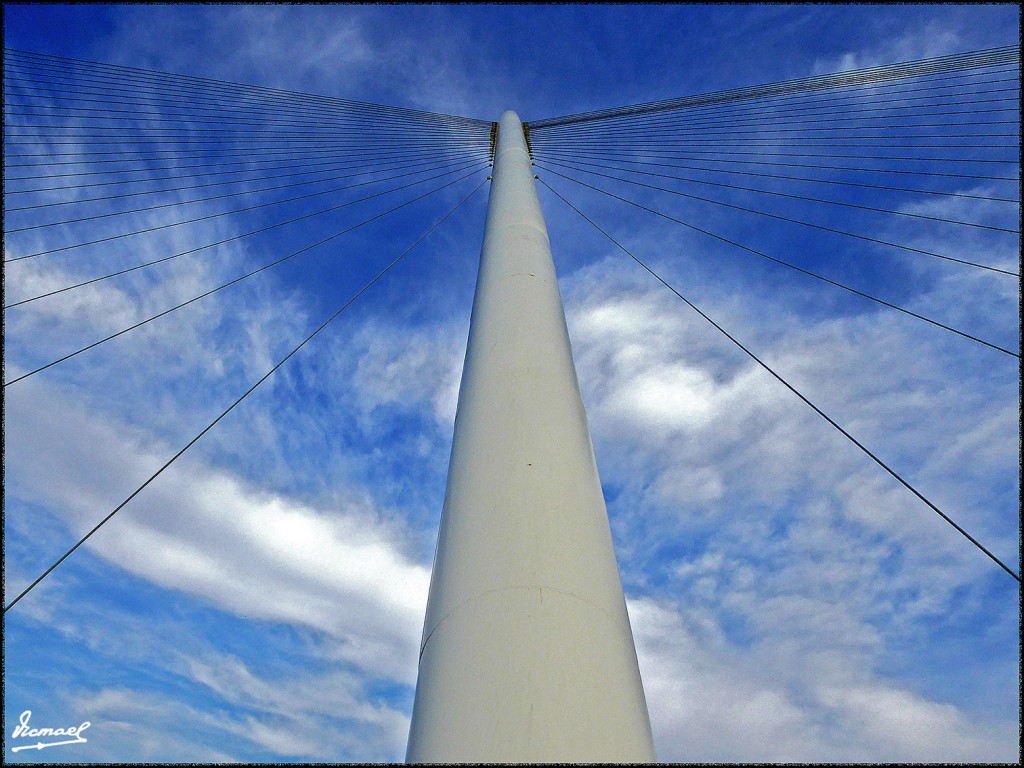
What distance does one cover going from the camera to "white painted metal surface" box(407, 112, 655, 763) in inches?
90.9

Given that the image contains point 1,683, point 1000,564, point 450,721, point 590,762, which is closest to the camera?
point 590,762

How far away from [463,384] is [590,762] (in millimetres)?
2753

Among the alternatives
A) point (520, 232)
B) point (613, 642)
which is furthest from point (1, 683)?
point (520, 232)

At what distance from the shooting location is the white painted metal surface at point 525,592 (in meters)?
2.31

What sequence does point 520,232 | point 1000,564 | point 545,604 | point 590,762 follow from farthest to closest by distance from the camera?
point 520,232, point 1000,564, point 545,604, point 590,762

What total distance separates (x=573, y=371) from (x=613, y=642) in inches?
88.0

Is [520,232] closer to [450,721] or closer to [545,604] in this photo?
[545,604]

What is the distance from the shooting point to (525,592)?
9.08 feet

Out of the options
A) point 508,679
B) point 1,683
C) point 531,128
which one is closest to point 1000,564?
point 508,679

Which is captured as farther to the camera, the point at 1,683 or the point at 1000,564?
the point at 1000,564

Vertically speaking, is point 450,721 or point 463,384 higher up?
point 463,384

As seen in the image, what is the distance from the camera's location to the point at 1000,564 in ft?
11.5

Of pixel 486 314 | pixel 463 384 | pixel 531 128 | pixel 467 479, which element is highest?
pixel 531 128

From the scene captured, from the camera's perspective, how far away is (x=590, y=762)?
2.20m
